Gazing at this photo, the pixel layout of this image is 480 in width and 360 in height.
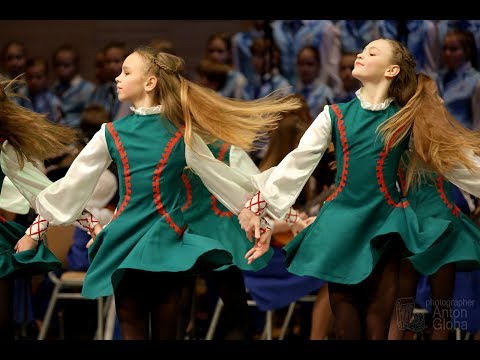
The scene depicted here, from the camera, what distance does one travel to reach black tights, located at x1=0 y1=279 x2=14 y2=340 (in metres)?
4.96

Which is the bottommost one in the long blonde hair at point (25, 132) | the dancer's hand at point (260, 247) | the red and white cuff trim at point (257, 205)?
the dancer's hand at point (260, 247)

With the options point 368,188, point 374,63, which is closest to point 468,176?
point 368,188

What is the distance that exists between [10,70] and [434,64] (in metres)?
2.70

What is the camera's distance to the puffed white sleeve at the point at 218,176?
189 inches

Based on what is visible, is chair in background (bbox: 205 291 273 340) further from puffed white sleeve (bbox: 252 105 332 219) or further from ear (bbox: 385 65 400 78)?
ear (bbox: 385 65 400 78)

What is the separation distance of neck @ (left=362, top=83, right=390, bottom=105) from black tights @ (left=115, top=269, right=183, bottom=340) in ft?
3.74

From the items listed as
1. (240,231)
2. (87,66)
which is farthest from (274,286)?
(87,66)

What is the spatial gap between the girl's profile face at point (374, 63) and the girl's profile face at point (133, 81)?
36.6 inches

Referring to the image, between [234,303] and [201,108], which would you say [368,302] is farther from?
[201,108]

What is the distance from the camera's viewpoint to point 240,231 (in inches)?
211

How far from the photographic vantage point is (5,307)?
498 centimetres

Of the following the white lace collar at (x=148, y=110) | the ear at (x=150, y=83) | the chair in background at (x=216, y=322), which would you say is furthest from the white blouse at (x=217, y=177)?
the chair in background at (x=216, y=322)

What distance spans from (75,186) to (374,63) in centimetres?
140

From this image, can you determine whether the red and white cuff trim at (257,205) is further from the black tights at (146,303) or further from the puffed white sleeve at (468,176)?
the puffed white sleeve at (468,176)
